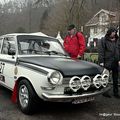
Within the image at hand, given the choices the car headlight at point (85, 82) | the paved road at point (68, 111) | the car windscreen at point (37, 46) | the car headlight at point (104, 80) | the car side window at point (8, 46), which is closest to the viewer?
the car headlight at point (85, 82)

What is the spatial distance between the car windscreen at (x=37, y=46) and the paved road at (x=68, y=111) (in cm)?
132

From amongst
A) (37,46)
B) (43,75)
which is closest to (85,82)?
(43,75)

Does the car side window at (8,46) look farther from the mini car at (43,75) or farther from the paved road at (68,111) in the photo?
the paved road at (68,111)

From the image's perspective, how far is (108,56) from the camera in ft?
25.3

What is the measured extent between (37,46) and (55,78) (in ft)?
6.13

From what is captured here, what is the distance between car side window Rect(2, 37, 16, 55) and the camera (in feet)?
23.0

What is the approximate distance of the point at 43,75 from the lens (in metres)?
5.48

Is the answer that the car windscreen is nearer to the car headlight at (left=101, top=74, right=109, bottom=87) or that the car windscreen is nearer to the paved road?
the paved road

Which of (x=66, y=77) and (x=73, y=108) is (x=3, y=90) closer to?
(x=73, y=108)

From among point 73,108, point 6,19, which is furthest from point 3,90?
point 6,19

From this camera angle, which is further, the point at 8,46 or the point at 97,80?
the point at 8,46

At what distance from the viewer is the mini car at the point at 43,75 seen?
5.48m

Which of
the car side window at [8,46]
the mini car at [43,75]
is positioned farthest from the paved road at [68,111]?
the car side window at [8,46]

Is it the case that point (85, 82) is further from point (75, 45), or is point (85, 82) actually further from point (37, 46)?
point (75, 45)
